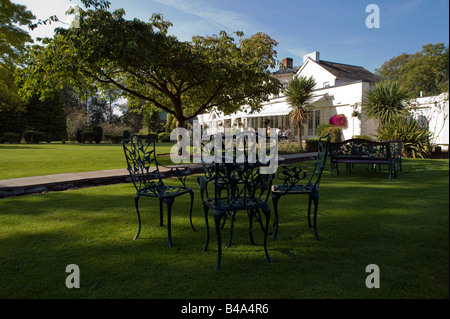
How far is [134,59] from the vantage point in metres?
9.58

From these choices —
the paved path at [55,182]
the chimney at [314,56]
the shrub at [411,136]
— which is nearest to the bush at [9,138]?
the paved path at [55,182]

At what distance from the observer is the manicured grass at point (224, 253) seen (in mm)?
2332

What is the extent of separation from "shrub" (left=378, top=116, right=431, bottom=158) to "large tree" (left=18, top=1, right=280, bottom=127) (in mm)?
5981

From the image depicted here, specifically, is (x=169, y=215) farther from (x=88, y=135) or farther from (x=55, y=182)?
(x=88, y=135)

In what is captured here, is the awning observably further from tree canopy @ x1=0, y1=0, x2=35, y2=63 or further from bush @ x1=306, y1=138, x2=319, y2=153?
tree canopy @ x1=0, y1=0, x2=35, y2=63

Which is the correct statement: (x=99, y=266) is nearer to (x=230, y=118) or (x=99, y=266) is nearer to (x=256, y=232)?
(x=256, y=232)

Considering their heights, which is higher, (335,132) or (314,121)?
(314,121)

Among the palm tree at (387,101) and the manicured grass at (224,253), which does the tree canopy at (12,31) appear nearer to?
the manicured grass at (224,253)

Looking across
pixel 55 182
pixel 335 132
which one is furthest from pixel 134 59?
pixel 335 132

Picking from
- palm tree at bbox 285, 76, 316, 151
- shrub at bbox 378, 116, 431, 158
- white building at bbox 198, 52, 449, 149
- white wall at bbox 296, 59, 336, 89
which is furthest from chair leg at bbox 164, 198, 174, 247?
white wall at bbox 296, 59, 336, 89

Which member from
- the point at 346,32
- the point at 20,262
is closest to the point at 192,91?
the point at 346,32

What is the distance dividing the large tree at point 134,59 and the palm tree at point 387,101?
616 centimetres

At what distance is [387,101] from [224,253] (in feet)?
47.8

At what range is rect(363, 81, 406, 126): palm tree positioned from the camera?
14000mm
